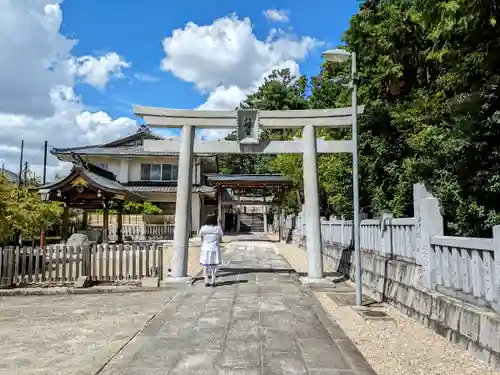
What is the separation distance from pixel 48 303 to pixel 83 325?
2382 millimetres

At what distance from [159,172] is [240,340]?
1127 inches

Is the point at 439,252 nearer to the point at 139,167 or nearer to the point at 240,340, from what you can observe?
the point at 240,340

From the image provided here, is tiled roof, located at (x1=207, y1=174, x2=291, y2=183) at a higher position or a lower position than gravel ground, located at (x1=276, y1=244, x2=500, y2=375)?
higher

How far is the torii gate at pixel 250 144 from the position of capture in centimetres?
978

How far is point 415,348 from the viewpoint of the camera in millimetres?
5059

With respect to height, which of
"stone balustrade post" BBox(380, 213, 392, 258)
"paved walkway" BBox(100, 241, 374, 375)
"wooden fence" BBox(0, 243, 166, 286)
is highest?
"stone balustrade post" BBox(380, 213, 392, 258)

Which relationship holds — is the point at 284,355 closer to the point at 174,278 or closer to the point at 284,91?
the point at 174,278

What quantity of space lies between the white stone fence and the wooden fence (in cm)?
530

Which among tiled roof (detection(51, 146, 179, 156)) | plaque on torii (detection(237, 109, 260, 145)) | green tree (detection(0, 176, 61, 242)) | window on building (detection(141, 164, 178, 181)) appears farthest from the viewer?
window on building (detection(141, 164, 178, 181))

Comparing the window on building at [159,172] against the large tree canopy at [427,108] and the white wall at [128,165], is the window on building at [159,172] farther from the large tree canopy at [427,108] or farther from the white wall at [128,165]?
the large tree canopy at [427,108]

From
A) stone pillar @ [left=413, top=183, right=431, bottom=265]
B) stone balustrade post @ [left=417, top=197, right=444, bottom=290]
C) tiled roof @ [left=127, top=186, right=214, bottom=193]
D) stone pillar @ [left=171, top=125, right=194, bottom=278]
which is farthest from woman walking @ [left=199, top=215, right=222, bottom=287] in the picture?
tiled roof @ [left=127, top=186, right=214, bottom=193]

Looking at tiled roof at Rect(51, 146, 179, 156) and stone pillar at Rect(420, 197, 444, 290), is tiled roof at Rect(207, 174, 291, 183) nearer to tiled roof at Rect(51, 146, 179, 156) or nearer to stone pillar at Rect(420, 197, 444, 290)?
tiled roof at Rect(51, 146, 179, 156)

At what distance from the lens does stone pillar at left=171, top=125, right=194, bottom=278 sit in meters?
9.88

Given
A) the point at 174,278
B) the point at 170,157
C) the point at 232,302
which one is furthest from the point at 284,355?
the point at 170,157
